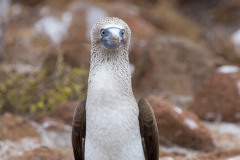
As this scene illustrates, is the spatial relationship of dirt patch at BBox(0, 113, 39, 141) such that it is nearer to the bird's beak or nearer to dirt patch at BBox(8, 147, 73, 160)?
dirt patch at BBox(8, 147, 73, 160)

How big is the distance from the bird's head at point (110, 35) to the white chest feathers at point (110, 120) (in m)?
0.20

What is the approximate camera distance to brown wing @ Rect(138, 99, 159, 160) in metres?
Answer: 3.59

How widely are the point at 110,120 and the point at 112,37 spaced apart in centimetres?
57

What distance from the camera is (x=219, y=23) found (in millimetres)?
17609

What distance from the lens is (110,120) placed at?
11.1ft

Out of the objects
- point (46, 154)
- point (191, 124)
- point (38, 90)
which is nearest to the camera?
point (46, 154)

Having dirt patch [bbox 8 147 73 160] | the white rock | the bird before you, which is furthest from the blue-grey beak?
the white rock

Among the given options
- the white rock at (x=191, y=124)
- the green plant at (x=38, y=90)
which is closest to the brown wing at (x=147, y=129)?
the white rock at (x=191, y=124)

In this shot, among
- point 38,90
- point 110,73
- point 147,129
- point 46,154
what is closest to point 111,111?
point 110,73

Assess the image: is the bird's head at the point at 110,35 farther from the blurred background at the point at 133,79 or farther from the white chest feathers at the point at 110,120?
the blurred background at the point at 133,79

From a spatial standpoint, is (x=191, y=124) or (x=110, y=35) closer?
(x=110, y=35)

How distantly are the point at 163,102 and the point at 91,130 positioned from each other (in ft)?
7.98

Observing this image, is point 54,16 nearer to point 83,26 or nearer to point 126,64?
point 83,26

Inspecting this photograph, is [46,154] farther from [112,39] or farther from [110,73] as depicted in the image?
[112,39]
